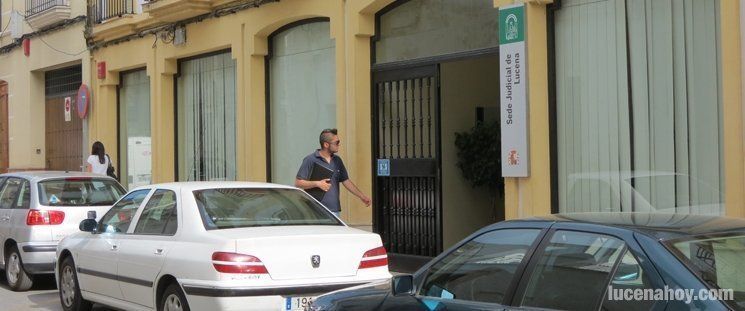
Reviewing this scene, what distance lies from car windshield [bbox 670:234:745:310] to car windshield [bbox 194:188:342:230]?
414 cm

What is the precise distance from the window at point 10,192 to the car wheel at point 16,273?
64cm

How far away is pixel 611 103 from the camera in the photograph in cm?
923

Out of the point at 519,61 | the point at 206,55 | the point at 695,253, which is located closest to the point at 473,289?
the point at 695,253

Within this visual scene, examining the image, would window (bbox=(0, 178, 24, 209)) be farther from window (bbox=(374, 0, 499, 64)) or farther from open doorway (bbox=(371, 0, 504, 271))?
window (bbox=(374, 0, 499, 64))

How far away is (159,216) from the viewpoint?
771 centimetres

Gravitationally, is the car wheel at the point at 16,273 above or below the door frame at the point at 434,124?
below

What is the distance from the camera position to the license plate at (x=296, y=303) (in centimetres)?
661

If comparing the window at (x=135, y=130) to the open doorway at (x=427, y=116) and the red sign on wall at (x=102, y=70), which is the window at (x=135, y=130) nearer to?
the red sign on wall at (x=102, y=70)

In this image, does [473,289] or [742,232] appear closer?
[742,232]

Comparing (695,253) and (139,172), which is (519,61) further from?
(139,172)

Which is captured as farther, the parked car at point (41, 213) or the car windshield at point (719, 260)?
the parked car at point (41, 213)

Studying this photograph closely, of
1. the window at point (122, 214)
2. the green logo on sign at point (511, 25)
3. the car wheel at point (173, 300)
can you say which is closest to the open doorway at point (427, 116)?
Result: the green logo on sign at point (511, 25)

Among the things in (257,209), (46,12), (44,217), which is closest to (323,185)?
(257,209)

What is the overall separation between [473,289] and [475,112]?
306 inches
